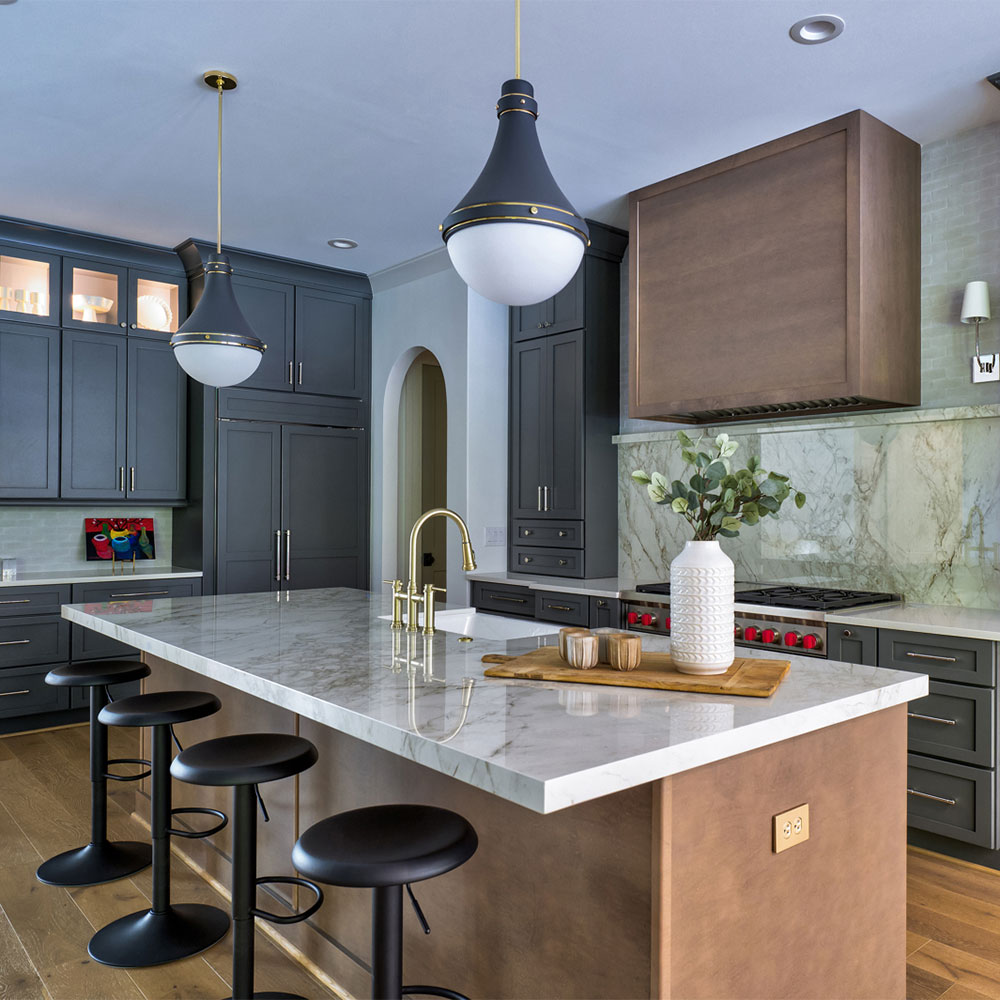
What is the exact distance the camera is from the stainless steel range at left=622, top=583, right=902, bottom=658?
3.32m

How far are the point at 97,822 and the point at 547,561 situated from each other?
8.82 feet

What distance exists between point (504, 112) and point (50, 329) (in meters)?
4.03

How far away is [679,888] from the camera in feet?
4.54

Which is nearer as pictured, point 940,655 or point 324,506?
point 940,655

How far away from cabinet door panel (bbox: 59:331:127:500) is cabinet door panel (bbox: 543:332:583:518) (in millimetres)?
2651

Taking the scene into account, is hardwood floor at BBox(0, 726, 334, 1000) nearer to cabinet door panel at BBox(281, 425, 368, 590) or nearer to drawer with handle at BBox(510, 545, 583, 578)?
cabinet door panel at BBox(281, 425, 368, 590)

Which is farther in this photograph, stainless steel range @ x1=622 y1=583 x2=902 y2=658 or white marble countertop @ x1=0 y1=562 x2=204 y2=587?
white marble countertop @ x1=0 y1=562 x2=204 y2=587

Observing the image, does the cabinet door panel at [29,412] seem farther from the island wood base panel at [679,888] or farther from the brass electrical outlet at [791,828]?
the brass electrical outlet at [791,828]

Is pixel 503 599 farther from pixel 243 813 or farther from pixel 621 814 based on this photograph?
pixel 621 814

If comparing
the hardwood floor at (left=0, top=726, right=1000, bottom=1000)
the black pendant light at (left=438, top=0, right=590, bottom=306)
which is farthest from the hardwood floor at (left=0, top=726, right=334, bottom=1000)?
the black pendant light at (left=438, top=0, right=590, bottom=306)

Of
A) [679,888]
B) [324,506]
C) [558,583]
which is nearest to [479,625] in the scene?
[558,583]

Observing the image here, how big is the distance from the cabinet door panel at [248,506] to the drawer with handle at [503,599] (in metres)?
1.50

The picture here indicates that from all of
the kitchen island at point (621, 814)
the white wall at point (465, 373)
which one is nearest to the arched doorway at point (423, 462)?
the white wall at point (465, 373)

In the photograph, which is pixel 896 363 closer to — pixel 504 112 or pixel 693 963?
pixel 504 112
